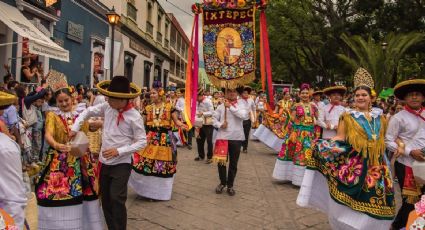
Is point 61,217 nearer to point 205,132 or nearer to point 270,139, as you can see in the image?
point 205,132

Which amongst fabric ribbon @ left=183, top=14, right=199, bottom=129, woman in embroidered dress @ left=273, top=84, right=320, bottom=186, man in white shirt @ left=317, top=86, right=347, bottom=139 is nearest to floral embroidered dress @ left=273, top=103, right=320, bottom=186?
woman in embroidered dress @ left=273, top=84, right=320, bottom=186

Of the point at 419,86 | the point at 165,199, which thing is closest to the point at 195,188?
the point at 165,199

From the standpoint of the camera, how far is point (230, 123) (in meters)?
7.43

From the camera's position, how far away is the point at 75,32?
51.6 feet

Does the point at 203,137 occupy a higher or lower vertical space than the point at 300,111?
lower

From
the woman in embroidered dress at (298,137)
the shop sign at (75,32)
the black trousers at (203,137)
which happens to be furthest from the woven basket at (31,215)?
the shop sign at (75,32)

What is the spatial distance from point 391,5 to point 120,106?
24076 millimetres

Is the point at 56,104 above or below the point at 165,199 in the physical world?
above

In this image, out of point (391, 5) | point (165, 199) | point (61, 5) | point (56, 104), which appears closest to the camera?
point (56, 104)

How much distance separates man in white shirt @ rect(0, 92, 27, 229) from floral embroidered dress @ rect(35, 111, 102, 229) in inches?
Answer: 76.1

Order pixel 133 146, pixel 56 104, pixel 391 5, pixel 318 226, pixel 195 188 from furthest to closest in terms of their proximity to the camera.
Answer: pixel 391 5
pixel 195 188
pixel 318 226
pixel 56 104
pixel 133 146

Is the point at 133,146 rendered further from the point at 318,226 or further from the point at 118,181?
the point at 318,226

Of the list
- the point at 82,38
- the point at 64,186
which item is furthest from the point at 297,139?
the point at 82,38

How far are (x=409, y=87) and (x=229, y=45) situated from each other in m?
3.43
